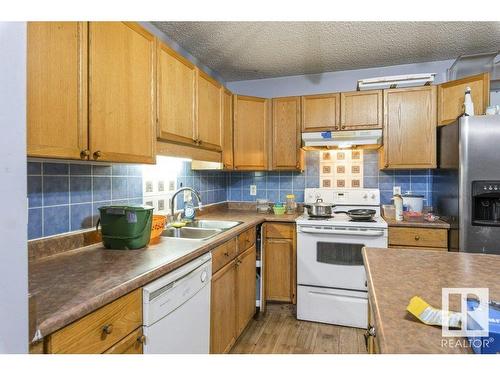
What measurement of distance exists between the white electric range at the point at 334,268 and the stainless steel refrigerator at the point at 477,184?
1.85 feet

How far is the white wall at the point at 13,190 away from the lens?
0.46 metres

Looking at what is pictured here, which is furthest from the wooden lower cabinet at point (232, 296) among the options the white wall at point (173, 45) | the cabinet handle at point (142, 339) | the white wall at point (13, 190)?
the white wall at point (173, 45)

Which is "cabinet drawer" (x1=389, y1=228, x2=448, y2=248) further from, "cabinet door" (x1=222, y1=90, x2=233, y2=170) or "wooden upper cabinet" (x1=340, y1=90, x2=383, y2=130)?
"cabinet door" (x1=222, y1=90, x2=233, y2=170)

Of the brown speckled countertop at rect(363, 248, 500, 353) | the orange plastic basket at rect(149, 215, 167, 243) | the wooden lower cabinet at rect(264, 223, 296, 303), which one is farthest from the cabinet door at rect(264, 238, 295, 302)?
the brown speckled countertop at rect(363, 248, 500, 353)

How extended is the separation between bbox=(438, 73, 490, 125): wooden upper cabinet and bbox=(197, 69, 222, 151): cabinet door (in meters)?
1.97

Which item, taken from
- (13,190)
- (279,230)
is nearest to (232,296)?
(279,230)

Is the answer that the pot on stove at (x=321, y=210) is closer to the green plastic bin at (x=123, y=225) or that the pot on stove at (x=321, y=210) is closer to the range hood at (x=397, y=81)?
the range hood at (x=397, y=81)

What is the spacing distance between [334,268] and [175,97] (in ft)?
6.12

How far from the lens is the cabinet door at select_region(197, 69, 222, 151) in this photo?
90.1 inches

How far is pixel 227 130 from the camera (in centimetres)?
289

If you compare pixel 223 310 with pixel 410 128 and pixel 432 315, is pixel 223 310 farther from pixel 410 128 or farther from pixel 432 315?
pixel 410 128

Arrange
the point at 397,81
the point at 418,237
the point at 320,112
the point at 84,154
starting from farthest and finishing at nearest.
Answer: the point at 320,112 → the point at 397,81 → the point at 418,237 → the point at 84,154
